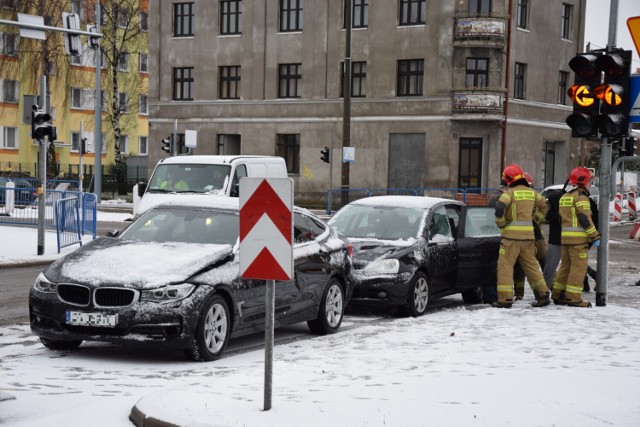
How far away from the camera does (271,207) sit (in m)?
7.33

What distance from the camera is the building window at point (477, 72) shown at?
4606 cm

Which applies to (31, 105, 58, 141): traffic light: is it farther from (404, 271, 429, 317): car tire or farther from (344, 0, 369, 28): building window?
(344, 0, 369, 28): building window

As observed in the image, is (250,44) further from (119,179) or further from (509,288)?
(509,288)

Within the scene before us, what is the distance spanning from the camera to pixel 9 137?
7088 centimetres

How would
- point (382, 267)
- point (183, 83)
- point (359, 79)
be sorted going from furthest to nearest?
1. point (183, 83)
2. point (359, 79)
3. point (382, 267)

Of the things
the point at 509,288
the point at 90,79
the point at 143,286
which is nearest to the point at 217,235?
the point at 143,286

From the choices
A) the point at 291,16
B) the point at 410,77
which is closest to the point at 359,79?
the point at 410,77

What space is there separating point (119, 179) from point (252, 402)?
52.1 metres

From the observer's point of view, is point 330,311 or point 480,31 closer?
point 330,311

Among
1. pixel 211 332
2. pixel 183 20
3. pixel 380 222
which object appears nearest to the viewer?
pixel 211 332

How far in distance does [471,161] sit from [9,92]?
3606 centimetres

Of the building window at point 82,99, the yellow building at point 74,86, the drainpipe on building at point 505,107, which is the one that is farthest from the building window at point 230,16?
the building window at point 82,99

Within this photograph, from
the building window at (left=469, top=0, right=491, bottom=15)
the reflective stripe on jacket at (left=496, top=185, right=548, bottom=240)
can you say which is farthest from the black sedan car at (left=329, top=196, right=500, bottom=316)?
the building window at (left=469, top=0, right=491, bottom=15)

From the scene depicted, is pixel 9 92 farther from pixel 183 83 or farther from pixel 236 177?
pixel 236 177
